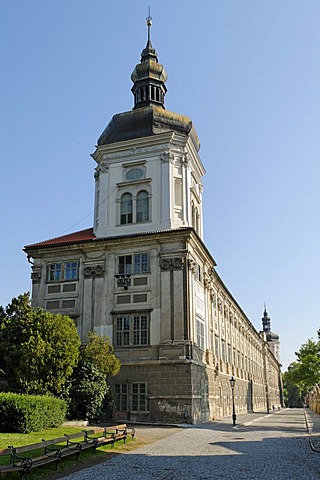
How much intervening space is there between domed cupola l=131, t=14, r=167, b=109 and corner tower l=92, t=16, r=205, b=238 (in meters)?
2.42

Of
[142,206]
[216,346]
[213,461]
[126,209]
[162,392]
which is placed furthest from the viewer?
[216,346]

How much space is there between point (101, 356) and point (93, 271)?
23.2 ft

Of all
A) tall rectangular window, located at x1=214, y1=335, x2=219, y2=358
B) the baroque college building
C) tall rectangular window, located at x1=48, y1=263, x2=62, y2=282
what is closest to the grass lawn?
the baroque college building

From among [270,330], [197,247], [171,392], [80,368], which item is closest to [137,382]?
[171,392]

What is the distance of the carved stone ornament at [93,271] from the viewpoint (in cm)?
3253

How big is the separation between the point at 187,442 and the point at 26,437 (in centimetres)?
617

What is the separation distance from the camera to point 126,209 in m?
34.3

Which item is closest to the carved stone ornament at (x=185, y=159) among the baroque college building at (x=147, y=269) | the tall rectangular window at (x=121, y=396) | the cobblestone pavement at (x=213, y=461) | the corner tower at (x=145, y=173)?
the corner tower at (x=145, y=173)

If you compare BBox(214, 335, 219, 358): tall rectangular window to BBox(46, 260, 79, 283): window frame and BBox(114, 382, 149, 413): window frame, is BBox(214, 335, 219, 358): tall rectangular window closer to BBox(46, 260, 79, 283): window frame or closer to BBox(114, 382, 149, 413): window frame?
BBox(114, 382, 149, 413): window frame

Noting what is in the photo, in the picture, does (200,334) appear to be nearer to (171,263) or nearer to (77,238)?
(171,263)

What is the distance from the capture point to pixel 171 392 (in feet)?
92.9

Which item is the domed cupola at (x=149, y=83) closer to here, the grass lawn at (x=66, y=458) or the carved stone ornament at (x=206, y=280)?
the carved stone ornament at (x=206, y=280)

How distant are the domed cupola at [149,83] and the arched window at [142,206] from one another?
27.1 feet

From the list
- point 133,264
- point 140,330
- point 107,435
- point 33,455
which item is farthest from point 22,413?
point 133,264
